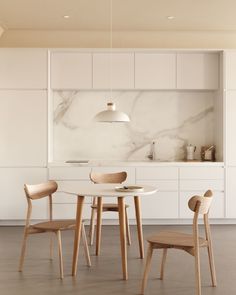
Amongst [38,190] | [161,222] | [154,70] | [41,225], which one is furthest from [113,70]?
[41,225]

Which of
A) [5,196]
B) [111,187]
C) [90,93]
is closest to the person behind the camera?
[111,187]

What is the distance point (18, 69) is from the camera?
6.87m

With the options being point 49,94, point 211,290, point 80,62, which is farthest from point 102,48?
point 211,290

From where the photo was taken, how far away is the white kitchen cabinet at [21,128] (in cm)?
684

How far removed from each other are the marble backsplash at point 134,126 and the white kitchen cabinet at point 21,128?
0.61 metres

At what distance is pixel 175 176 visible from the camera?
271 inches

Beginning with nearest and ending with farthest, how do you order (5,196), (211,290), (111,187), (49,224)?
(211,290) < (49,224) < (111,187) < (5,196)

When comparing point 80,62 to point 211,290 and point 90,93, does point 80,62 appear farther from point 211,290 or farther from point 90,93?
point 211,290

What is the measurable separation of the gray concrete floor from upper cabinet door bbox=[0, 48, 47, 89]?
2.10 m

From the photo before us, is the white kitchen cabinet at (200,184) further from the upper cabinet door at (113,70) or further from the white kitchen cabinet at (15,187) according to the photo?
the white kitchen cabinet at (15,187)

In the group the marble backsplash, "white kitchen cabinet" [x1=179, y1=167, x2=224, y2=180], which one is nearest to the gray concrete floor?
"white kitchen cabinet" [x1=179, y1=167, x2=224, y2=180]

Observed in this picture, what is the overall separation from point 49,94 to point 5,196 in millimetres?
1496

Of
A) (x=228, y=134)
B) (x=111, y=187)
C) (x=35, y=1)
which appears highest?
(x=35, y=1)

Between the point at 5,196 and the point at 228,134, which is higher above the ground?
the point at 228,134
